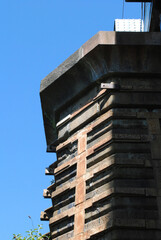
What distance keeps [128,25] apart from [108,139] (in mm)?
7686

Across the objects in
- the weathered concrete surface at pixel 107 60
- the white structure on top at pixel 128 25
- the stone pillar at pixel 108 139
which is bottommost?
the stone pillar at pixel 108 139

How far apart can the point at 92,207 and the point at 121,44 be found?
13.5 ft

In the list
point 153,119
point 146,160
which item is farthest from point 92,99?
point 146,160

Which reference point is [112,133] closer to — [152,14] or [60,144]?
[60,144]

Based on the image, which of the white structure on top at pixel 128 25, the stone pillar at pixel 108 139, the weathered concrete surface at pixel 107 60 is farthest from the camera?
the white structure on top at pixel 128 25

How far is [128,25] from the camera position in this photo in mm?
15469

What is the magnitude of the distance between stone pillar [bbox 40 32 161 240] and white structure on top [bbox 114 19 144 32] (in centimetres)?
502

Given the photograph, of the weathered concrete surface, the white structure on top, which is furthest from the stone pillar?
the white structure on top

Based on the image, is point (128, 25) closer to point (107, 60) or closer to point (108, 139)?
point (107, 60)

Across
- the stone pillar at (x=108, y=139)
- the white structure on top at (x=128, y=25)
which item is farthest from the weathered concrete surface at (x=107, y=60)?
the white structure on top at (x=128, y=25)

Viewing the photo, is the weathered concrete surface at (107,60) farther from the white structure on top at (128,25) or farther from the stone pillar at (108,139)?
the white structure on top at (128,25)

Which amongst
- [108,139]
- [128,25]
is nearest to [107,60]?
[108,139]

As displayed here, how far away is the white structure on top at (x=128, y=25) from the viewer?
15.2 m

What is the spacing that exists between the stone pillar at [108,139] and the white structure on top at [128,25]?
5020 mm
